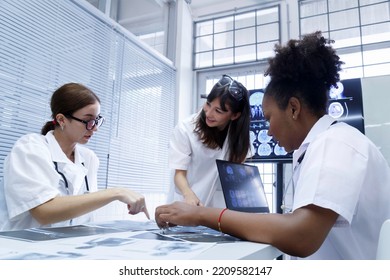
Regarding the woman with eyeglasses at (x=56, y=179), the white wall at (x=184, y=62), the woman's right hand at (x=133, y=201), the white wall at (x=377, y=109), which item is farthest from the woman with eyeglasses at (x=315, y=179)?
the white wall at (x=184, y=62)

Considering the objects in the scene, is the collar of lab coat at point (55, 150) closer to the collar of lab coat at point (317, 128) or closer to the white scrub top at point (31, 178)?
the white scrub top at point (31, 178)

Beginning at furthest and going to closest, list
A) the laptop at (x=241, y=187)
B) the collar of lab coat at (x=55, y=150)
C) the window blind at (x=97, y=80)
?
the window blind at (x=97, y=80) → the collar of lab coat at (x=55, y=150) → the laptop at (x=241, y=187)

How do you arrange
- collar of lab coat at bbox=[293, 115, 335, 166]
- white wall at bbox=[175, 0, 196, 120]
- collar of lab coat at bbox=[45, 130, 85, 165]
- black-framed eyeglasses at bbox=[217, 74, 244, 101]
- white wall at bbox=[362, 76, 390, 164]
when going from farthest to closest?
white wall at bbox=[175, 0, 196, 120], white wall at bbox=[362, 76, 390, 164], black-framed eyeglasses at bbox=[217, 74, 244, 101], collar of lab coat at bbox=[45, 130, 85, 165], collar of lab coat at bbox=[293, 115, 335, 166]

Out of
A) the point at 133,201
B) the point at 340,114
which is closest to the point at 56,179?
the point at 133,201

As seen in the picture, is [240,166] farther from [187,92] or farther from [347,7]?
[347,7]

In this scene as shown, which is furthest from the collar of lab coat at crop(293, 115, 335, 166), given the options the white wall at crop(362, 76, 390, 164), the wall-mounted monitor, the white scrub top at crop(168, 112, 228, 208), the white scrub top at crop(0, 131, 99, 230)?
the white wall at crop(362, 76, 390, 164)

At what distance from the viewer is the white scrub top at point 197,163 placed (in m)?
1.62

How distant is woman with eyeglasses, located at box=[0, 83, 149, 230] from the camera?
1.10 m

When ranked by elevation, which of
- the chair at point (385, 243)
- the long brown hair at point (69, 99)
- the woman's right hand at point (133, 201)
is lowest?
the chair at point (385, 243)

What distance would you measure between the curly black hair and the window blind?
144cm

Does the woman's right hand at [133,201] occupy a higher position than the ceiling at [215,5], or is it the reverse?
the ceiling at [215,5]

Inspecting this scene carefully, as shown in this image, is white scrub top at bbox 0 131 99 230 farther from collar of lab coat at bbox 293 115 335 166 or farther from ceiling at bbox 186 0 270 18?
ceiling at bbox 186 0 270 18
